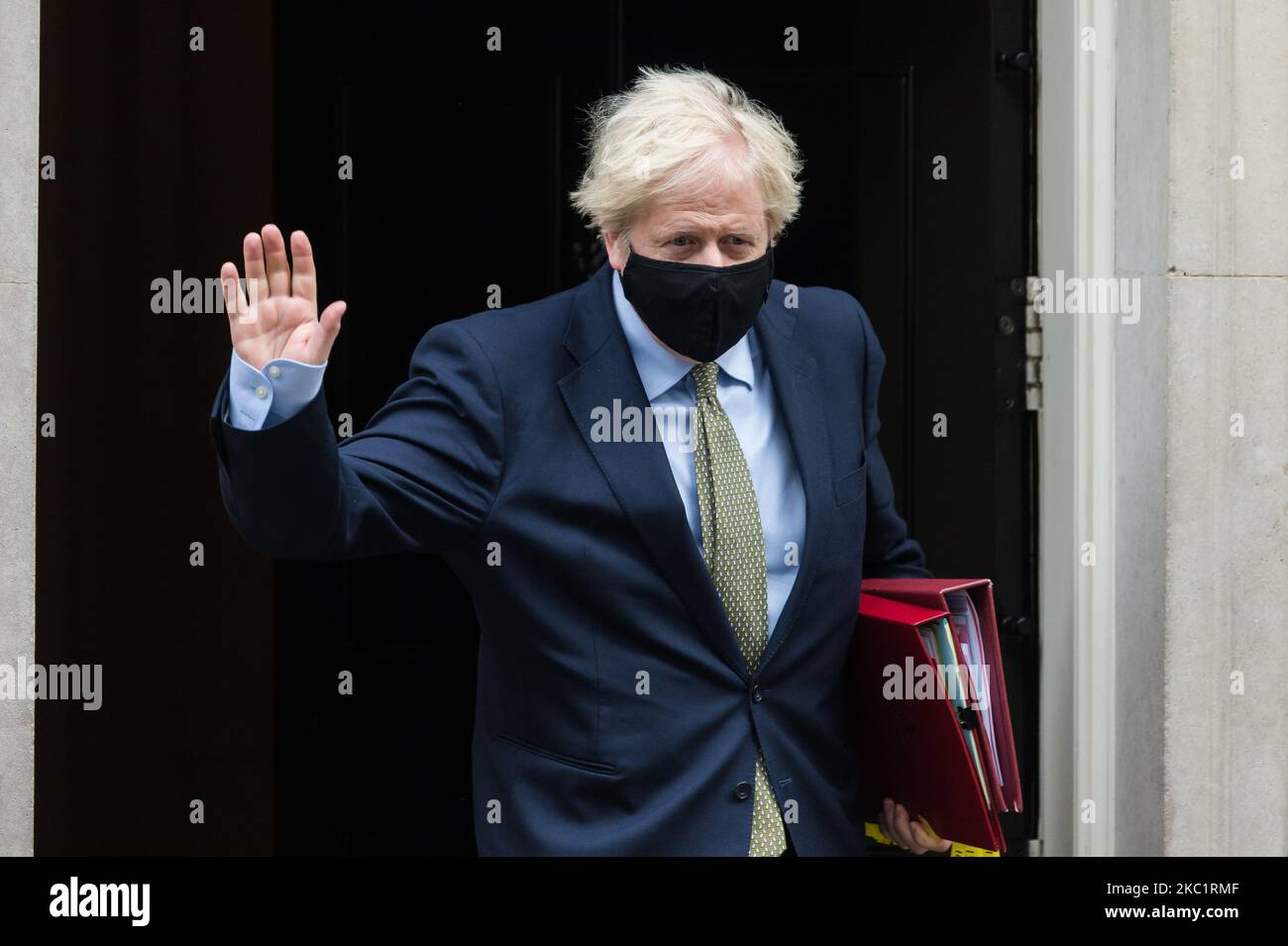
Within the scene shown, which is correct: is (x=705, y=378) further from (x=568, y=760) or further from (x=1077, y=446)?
(x=1077, y=446)

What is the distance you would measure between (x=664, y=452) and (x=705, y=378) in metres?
0.19

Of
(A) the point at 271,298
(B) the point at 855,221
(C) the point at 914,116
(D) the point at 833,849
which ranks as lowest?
(D) the point at 833,849

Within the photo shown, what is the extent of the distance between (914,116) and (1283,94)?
2.98 feet

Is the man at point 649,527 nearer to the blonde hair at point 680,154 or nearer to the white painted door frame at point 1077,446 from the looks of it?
the blonde hair at point 680,154

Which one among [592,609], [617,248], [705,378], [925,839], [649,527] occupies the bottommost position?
[925,839]

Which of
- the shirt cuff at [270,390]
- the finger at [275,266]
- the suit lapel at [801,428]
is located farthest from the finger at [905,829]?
the finger at [275,266]

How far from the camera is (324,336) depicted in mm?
2061

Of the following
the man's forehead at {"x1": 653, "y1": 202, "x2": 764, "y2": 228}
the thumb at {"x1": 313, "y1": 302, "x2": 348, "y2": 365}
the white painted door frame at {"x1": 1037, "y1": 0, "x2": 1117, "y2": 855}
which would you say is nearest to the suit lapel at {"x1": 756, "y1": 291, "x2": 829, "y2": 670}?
the man's forehead at {"x1": 653, "y1": 202, "x2": 764, "y2": 228}

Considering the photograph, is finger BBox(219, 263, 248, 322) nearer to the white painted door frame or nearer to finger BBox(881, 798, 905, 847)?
finger BBox(881, 798, 905, 847)

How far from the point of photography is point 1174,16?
319 cm

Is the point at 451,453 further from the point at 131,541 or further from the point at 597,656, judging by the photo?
the point at 131,541

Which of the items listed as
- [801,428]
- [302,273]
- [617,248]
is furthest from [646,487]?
[302,273]

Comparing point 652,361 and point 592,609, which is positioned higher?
point 652,361

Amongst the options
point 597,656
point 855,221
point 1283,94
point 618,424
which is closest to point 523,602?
point 597,656
